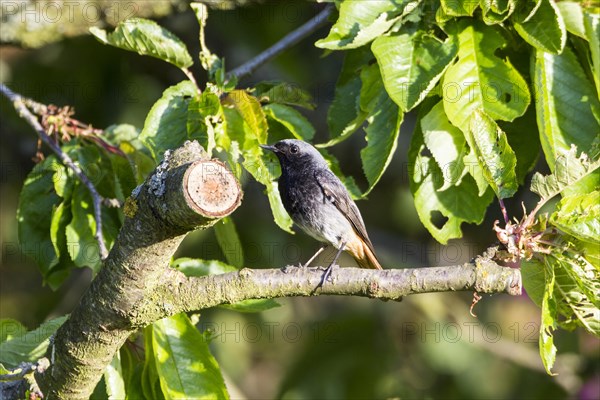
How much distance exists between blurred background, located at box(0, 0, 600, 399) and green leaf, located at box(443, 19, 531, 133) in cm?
301

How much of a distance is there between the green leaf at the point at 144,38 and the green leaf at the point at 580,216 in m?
2.04

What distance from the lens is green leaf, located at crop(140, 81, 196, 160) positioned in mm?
4082

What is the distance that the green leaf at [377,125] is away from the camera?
3.88 metres

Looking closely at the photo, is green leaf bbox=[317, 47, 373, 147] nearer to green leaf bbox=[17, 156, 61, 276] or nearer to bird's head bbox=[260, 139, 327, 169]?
bird's head bbox=[260, 139, 327, 169]

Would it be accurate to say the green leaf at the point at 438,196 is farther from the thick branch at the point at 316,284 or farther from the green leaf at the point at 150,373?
the green leaf at the point at 150,373

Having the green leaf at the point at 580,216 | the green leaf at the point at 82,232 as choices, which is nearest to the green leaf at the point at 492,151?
the green leaf at the point at 580,216

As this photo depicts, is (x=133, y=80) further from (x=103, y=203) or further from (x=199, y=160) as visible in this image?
(x=199, y=160)

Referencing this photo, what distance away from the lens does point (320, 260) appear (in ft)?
28.1

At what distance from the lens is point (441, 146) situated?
391cm

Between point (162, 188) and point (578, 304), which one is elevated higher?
point (162, 188)

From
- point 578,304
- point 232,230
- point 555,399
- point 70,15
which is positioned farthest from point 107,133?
point 555,399

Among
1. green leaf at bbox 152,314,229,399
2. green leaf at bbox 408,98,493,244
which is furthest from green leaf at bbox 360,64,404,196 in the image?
green leaf at bbox 152,314,229,399

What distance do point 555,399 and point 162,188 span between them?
531 cm

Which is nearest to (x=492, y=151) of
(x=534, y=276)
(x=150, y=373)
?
(x=534, y=276)
